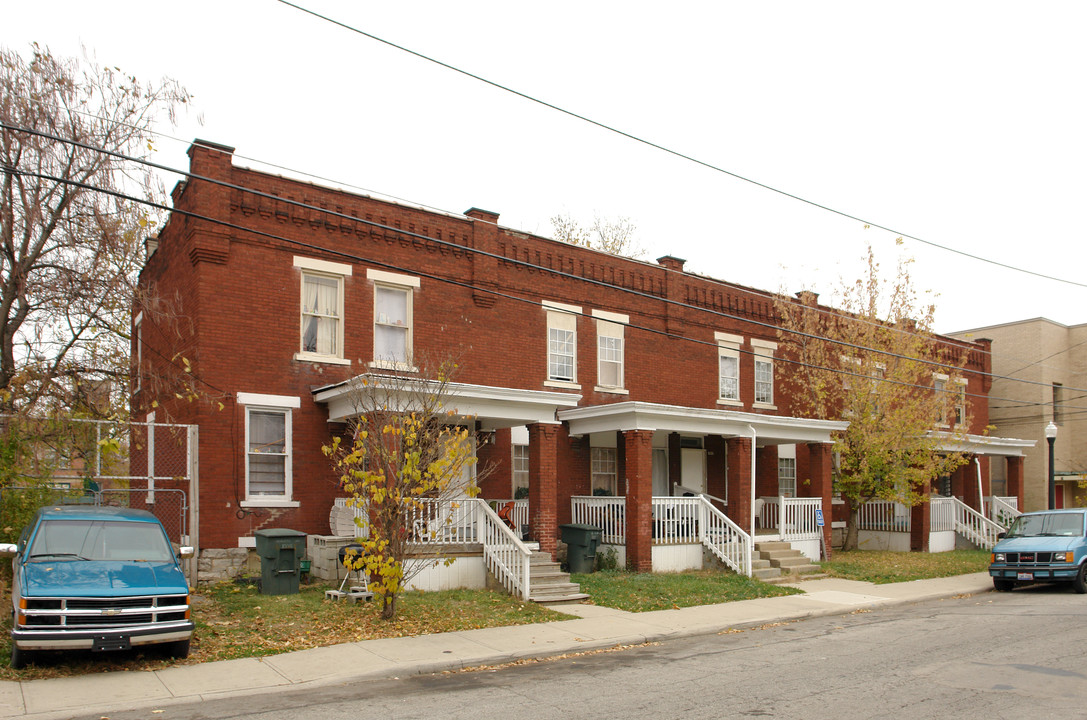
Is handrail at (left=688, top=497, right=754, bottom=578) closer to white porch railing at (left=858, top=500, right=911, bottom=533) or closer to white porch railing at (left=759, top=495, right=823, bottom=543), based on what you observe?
white porch railing at (left=759, top=495, right=823, bottom=543)

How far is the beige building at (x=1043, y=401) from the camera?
37.0m

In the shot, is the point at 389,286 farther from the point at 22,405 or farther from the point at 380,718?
the point at 380,718

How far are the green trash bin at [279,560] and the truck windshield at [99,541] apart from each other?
3.21 meters

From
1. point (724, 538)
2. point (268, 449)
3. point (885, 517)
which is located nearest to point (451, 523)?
point (268, 449)

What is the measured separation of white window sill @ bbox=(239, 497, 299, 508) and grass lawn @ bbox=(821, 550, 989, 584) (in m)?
12.5

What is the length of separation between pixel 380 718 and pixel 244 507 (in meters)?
9.37

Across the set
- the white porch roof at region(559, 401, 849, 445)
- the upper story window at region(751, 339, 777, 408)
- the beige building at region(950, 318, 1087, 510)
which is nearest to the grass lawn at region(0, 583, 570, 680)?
the white porch roof at region(559, 401, 849, 445)

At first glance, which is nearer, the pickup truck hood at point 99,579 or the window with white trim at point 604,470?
the pickup truck hood at point 99,579

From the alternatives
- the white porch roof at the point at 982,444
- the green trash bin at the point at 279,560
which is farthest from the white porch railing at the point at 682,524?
the white porch roof at the point at 982,444

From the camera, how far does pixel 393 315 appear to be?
19.2m

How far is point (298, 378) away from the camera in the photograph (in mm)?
17656

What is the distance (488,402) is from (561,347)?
16.6 ft

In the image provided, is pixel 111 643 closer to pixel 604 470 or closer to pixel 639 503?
pixel 639 503

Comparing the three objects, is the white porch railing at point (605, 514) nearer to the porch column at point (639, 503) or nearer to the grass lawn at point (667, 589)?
the porch column at point (639, 503)
